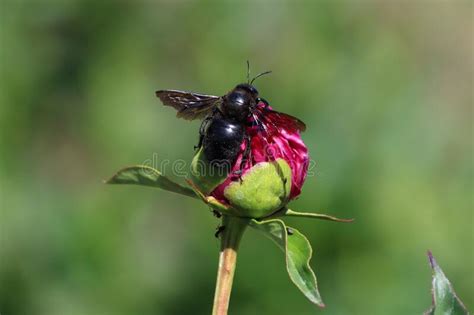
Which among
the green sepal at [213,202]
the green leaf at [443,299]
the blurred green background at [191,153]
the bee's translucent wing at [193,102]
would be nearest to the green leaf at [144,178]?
the green sepal at [213,202]

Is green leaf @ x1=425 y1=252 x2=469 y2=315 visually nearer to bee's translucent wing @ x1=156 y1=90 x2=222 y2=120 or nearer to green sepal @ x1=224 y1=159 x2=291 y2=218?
green sepal @ x1=224 y1=159 x2=291 y2=218

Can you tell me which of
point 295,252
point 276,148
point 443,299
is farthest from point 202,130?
point 443,299

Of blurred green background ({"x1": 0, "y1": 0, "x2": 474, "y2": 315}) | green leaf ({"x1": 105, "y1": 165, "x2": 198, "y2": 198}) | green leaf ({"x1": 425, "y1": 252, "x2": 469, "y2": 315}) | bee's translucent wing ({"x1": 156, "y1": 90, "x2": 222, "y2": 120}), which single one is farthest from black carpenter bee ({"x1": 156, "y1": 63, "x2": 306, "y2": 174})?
blurred green background ({"x1": 0, "y1": 0, "x2": 474, "y2": 315})

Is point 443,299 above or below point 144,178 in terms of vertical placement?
below

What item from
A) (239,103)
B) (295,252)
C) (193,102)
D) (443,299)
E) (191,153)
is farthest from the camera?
(191,153)

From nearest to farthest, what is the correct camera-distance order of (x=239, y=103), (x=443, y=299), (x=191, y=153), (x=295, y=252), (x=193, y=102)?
1. (x=443, y=299)
2. (x=295, y=252)
3. (x=239, y=103)
4. (x=193, y=102)
5. (x=191, y=153)

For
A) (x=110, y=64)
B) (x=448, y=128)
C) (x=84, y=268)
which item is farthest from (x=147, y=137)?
(x=448, y=128)

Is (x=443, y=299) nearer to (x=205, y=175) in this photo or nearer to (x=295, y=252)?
(x=295, y=252)
